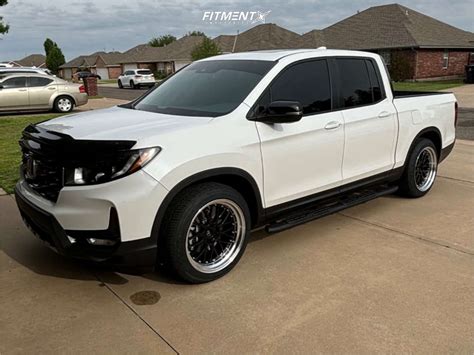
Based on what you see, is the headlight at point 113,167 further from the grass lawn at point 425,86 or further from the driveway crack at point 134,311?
the grass lawn at point 425,86

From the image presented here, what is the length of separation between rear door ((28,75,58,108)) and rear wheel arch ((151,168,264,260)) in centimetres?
1463

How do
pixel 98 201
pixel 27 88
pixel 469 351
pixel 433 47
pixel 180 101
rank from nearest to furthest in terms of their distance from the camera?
pixel 469 351
pixel 98 201
pixel 180 101
pixel 27 88
pixel 433 47

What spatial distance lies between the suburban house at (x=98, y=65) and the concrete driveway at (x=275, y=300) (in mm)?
75212

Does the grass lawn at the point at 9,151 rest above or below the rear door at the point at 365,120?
below

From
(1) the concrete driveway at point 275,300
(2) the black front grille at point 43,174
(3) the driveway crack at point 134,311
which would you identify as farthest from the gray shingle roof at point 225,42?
(3) the driveway crack at point 134,311

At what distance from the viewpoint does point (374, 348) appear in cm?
275

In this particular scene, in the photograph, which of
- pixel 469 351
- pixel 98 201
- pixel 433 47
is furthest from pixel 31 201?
pixel 433 47

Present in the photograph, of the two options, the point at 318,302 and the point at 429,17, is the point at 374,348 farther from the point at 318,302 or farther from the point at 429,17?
the point at 429,17

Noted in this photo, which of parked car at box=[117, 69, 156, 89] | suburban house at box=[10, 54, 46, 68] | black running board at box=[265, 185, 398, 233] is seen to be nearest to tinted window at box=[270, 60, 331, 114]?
black running board at box=[265, 185, 398, 233]

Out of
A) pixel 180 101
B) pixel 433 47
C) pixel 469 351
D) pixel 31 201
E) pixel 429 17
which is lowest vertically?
pixel 469 351

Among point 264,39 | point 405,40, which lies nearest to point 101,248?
point 405,40

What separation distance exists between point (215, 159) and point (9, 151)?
22.6ft

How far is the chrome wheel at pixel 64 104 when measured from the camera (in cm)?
1664

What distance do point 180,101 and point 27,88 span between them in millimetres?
14005
